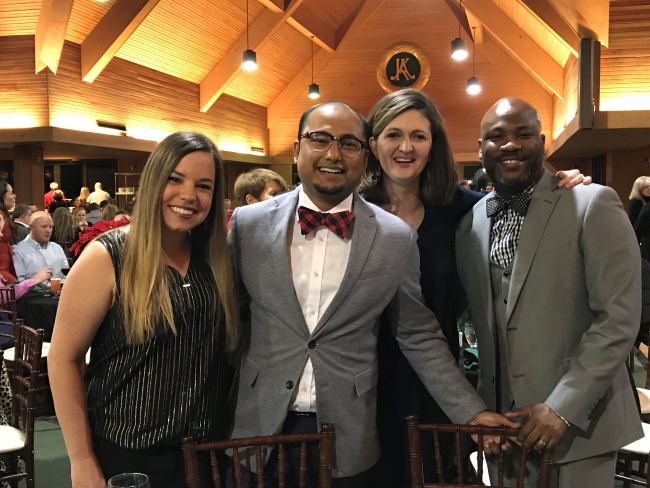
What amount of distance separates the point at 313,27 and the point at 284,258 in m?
14.3

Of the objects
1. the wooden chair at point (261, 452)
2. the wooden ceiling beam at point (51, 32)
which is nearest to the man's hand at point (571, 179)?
the wooden chair at point (261, 452)

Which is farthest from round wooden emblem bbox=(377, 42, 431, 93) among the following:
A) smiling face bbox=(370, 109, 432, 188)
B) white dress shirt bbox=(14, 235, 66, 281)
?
smiling face bbox=(370, 109, 432, 188)

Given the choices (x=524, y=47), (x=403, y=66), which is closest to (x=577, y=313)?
(x=524, y=47)

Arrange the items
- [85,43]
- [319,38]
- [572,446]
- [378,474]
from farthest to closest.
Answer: [319,38], [85,43], [378,474], [572,446]

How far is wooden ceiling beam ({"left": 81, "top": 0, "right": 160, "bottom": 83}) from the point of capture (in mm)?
10211

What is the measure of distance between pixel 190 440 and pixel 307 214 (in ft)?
2.37

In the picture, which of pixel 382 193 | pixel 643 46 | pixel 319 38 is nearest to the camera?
pixel 382 193

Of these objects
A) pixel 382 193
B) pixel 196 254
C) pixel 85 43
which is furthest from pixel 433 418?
pixel 85 43

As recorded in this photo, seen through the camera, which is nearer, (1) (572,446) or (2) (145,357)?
(2) (145,357)

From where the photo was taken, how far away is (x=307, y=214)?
189 cm

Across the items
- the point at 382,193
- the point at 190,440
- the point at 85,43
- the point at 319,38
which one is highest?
the point at 319,38

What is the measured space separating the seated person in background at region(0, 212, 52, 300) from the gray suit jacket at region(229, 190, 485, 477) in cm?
442

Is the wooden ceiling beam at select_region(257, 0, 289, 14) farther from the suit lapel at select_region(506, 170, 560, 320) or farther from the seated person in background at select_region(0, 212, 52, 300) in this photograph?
the suit lapel at select_region(506, 170, 560, 320)

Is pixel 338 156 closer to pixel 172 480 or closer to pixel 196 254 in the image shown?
pixel 196 254
